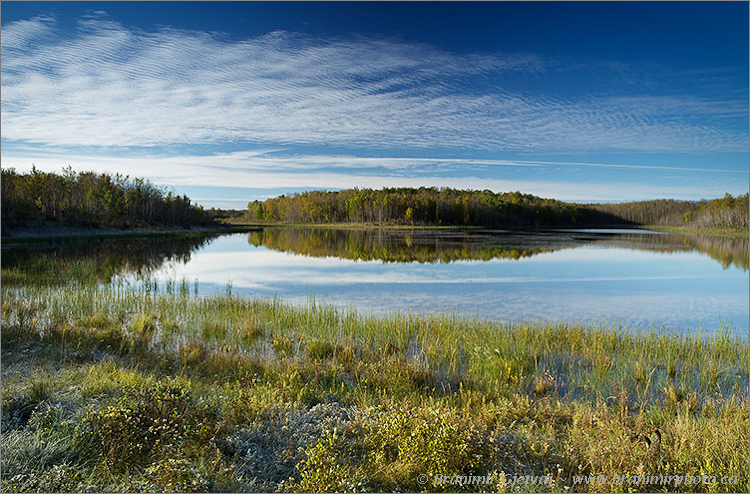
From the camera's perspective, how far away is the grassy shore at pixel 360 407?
3.75m

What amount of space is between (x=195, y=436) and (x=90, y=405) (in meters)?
1.39

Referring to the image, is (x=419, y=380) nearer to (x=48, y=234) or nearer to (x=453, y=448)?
(x=453, y=448)

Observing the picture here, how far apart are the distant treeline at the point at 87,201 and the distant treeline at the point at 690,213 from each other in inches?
3059

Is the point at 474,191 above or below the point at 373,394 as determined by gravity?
above

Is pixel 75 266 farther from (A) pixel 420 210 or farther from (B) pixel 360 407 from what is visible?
(A) pixel 420 210

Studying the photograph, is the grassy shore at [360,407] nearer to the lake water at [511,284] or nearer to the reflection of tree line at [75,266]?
the lake water at [511,284]

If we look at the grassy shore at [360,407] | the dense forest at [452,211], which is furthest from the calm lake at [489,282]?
the dense forest at [452,211]

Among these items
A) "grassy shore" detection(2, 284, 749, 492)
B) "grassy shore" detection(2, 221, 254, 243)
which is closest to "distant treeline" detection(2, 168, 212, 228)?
"grassy shore" detection(2, 221, 254, 243)

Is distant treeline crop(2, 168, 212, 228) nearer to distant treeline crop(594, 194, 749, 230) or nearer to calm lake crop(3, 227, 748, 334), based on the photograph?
calm lake crop(3, 227, 748, 334)

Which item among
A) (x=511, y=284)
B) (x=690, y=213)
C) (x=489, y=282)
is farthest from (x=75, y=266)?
(x=690, y=213)

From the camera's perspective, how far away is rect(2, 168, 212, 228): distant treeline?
38625 mm

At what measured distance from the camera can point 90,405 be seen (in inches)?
186

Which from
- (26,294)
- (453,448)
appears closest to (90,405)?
(453,448)

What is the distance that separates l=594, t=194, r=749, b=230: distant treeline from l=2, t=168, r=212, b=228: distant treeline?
77698mm
